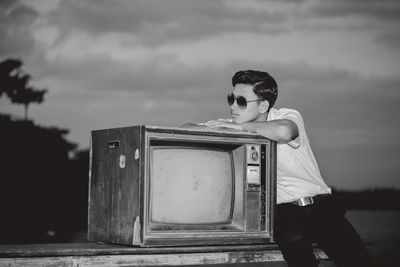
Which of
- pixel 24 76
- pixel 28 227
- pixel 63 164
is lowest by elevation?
pixel 28 227

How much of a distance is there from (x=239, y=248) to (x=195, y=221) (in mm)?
304

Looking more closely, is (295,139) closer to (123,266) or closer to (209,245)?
(209,245)

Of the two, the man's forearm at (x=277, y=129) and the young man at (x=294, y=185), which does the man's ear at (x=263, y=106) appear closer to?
the young man at (x=294, y=185)

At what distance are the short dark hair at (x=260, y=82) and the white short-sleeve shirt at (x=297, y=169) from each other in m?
0.13

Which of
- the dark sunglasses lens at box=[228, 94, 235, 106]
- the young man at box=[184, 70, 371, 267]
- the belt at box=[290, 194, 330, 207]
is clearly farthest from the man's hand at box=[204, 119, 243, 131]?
the belt at box=[290, 194, 330, 207]

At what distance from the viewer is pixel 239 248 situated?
11.8 ft

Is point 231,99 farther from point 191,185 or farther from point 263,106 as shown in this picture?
point 191,185

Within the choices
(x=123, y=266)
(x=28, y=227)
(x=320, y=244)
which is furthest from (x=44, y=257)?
(x=28, y=227)

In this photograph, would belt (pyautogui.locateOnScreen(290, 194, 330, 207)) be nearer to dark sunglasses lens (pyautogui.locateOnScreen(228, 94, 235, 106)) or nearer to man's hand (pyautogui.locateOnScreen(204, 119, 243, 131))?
man's hand (pyautogui.locateOnScreen(204, 119, 243, 131))

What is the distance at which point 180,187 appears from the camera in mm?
3492

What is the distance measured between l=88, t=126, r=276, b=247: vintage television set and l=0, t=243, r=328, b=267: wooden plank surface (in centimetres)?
6

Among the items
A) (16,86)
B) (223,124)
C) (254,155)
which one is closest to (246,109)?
(223,124)

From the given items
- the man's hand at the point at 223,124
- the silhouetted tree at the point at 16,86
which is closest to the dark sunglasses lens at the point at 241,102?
the man's hand at the point at 223,124

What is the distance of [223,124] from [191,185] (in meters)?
0.42
